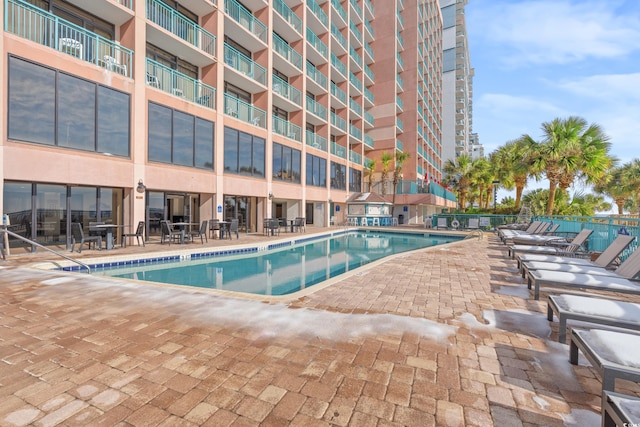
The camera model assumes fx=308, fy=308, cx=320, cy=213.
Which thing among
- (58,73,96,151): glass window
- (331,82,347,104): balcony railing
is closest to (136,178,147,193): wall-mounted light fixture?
(58,73,96,151): glass window

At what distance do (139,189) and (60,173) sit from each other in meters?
2.37

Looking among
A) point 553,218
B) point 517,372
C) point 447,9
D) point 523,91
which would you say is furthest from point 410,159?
point 447,9

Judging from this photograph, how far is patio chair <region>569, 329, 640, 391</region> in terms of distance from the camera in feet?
5.99

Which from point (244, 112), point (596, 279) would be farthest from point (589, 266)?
point (244, 112)

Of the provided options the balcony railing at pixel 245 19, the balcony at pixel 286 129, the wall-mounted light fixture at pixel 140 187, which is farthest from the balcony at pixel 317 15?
the wall-mounted light fixture at pixel 140 187

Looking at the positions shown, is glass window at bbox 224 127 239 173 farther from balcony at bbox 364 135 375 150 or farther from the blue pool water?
balcony at bbox 364 135 375 150

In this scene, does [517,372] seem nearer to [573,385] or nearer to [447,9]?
[573,385]

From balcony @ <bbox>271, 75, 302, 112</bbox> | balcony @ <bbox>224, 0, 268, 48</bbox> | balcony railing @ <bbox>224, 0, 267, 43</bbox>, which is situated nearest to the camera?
balcony @ <bbox>224, 0, 268, 48</bbox>

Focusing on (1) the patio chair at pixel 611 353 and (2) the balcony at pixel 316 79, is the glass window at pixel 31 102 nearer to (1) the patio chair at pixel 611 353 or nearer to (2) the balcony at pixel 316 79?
(1) the patio chair at pixel 611 353

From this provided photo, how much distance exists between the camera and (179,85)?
13.1m

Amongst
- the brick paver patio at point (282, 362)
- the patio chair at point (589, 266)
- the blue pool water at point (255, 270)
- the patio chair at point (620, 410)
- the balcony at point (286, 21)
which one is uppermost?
the balcony at point (286, 21)

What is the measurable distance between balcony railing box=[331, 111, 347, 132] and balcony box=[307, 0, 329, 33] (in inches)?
256

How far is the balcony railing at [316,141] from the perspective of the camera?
22.4 metres

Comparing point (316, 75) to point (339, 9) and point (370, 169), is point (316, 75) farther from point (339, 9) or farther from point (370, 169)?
point (370, 169)
